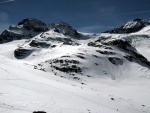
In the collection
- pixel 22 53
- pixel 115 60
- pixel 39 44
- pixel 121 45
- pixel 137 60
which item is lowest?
pixel 115 60

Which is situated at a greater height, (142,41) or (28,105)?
(142,41)

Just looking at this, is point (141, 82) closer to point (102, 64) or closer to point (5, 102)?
point (102, 64)

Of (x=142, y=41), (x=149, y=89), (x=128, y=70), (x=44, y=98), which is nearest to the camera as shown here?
(x=44, y=98)

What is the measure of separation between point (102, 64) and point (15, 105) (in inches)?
1813

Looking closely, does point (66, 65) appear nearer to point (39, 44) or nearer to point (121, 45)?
point (121, 45)

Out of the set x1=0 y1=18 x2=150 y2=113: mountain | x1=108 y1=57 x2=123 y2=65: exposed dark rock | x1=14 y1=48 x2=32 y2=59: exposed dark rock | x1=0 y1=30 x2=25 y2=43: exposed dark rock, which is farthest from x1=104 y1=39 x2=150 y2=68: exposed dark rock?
x1=0 y1=30 x2=25 y2=43: exposed dark rock

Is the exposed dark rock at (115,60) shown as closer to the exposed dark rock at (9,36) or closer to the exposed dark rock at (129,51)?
the exposed dark rock at (129,51)

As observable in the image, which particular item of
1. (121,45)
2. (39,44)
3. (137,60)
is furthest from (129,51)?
(39,44)

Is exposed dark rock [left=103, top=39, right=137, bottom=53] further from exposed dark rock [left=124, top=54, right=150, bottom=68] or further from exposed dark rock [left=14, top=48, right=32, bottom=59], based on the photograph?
exposed dark rock [left=14, top=48, right=32, bottom=59]

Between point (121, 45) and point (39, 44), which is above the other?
point (39, 44)

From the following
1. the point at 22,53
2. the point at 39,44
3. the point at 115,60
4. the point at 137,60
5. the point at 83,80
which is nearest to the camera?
the point at 83,80

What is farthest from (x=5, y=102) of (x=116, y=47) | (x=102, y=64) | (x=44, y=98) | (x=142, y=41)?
(x=142, y=41)

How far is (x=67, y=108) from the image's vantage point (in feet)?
62.4

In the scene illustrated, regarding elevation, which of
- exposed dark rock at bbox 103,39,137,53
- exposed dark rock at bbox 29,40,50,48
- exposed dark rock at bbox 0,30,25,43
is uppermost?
exposed dark rock at bbox 0,30,25,43
